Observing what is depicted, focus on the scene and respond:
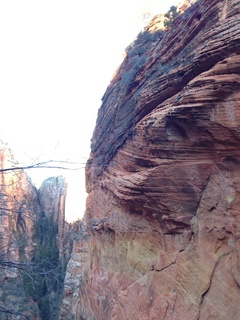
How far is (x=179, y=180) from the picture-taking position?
6.84m

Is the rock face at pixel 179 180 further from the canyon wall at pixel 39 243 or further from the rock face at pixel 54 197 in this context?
the rock face at pixel 54 197

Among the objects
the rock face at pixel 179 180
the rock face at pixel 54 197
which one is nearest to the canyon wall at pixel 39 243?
the rock face at pixel 54 197

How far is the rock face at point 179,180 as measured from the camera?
5828 mm

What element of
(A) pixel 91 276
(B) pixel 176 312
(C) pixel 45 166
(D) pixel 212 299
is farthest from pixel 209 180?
(A) pixel 91 276

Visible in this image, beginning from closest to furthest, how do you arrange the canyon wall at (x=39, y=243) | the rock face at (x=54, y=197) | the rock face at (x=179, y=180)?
the rock face at (x=179, y=180) < the canyon wall at (x=39, y=243) < the rock face at (x=54, y=197)

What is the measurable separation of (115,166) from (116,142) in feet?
2.22

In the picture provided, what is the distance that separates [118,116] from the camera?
1045 cm

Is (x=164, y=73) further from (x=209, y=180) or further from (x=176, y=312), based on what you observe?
(x=176, y=312)

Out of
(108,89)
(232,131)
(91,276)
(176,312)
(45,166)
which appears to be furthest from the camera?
(108,89)

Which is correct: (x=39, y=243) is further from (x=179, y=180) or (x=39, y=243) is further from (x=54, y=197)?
(x=179, y=180)

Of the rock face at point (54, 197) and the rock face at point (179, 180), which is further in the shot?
the rock face at point (54, 197)

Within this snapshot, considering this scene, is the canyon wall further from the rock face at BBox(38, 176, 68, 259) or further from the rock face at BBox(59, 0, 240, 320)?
the rock face at BBox(59, 0, 240, 320)

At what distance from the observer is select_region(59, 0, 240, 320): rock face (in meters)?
5.83

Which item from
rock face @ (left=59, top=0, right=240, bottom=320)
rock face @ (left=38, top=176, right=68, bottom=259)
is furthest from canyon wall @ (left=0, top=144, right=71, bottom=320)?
rock face @ (left=59, top=0, right=240, bottom=320)
